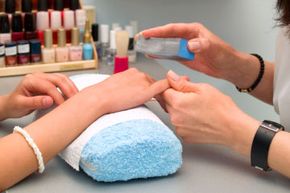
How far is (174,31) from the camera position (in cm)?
99

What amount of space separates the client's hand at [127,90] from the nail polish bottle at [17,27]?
0.58 metres

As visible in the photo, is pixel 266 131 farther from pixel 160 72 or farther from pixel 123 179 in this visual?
pixel 160 72

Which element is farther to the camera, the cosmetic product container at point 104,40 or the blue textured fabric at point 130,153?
the cosmetic product container at point 104,40

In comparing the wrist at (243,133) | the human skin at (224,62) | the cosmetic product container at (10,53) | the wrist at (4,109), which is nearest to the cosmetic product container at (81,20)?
the cosmetic product container at (10,53)

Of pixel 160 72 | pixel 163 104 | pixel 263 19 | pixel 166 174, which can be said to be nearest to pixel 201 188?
pixel 166 174

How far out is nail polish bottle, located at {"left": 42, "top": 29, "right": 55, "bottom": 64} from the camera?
1.35 meters

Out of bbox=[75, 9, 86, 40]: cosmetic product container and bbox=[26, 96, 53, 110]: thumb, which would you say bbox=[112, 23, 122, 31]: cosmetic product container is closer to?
bbox=[75, 9, 86, 40]: cosmetic product container

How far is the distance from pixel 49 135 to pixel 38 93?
0.17 m

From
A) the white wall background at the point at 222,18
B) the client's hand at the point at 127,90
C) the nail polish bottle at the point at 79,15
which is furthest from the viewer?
the white wall background at the point at 222,18

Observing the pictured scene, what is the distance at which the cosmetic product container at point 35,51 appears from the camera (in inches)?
52.2

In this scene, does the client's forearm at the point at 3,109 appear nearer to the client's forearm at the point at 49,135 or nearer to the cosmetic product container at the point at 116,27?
the client's forearm at the point at 49,135

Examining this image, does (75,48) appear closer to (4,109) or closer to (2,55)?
(2,55)

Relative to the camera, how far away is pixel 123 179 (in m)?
0.70

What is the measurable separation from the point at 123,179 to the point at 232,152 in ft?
0.77
